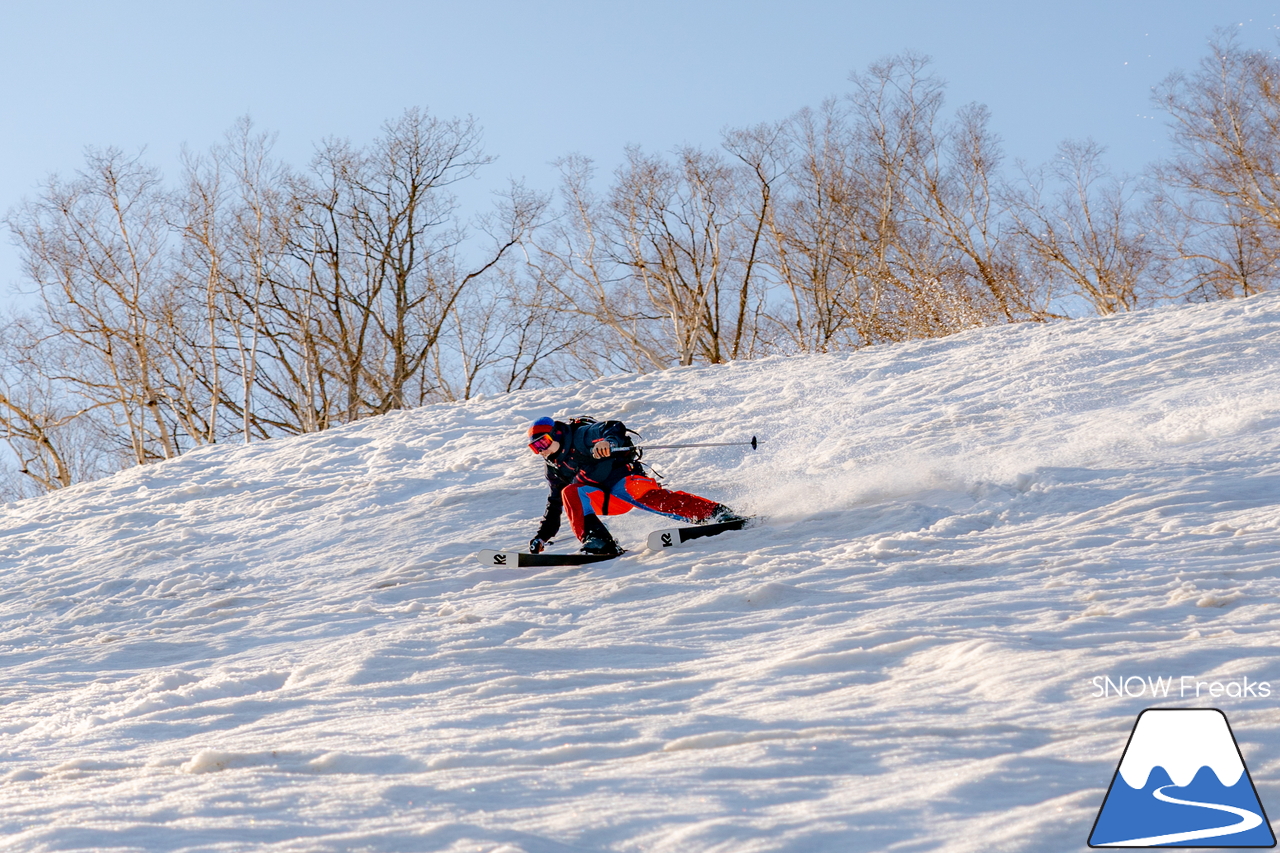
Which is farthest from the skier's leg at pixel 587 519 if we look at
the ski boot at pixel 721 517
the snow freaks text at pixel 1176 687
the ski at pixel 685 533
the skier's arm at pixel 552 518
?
the snow freaks text at pixel 1176 687

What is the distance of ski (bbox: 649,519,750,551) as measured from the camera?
7180 millimetres

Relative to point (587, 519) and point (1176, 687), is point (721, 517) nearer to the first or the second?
point (587, 519)

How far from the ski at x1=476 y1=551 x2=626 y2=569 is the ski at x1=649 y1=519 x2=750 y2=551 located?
1.04 feet

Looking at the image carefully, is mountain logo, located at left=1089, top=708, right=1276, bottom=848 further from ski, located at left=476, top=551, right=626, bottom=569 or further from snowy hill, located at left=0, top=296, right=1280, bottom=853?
ski, located at left=476, top=551, right=626, bottom=569

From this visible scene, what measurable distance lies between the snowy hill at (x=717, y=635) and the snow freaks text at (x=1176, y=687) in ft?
0.07

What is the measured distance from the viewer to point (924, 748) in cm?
298

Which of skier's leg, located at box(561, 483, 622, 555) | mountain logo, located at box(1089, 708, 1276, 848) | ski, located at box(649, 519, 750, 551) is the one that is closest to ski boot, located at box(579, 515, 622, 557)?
skier's leg, located at box(561, 483, 622, 555)

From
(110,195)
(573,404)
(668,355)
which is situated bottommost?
(573,404)

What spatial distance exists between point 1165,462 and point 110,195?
2018 cm

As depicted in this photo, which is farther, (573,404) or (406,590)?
(573,404)

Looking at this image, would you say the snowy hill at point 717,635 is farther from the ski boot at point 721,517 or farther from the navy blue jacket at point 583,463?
the navy blue jacket at point 583,463

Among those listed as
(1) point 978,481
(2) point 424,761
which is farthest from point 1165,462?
(2) point 424,761

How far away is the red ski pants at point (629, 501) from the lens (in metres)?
7.42

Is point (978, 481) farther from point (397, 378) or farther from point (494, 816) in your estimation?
point (397, 378)
